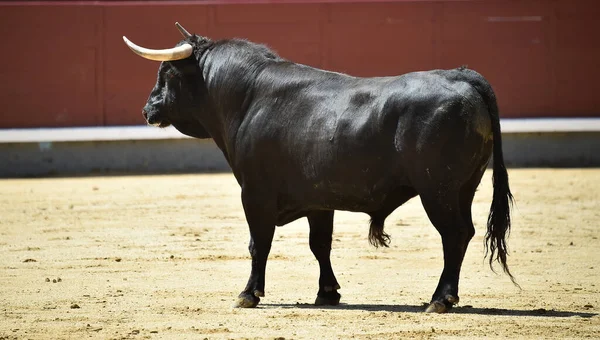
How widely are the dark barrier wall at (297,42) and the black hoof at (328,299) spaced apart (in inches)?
404

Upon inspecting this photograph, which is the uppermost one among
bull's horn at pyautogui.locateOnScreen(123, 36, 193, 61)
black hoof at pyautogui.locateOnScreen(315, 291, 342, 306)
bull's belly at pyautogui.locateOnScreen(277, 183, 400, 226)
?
bull's horn at pyautogui.locateOnScreen(123, 36, 193, 61)

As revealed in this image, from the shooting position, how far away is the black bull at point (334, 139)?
6102 millimetres

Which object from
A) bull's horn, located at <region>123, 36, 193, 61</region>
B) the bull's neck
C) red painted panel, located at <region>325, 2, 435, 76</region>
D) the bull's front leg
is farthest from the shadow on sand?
red painted panel, located at <region>325, 2, 435, 76</region>

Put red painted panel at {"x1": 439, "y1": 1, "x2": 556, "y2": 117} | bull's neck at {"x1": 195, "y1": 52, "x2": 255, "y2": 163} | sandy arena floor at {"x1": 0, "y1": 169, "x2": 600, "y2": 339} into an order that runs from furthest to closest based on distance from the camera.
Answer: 1. red painted panel at {"x1": 439, "y1": 1, "x2": 556, "y2": 117}
2. bull's neck at {"x1": 195, "y1": 52, "x2": 255, "y2": 163}
3. sandy arena floor at {"x1": 0, "y1": 169, "x2": 600, "y2": 339}

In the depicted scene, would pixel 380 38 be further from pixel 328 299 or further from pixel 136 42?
pixel 328 299

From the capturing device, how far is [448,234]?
615 centimetres

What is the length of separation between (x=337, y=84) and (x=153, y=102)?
4.39 ft

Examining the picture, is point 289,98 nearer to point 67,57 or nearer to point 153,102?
point 153,102

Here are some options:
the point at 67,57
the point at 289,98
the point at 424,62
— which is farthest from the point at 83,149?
the point at 289,98

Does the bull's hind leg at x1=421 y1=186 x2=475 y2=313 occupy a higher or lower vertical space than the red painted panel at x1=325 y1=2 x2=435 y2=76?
higher

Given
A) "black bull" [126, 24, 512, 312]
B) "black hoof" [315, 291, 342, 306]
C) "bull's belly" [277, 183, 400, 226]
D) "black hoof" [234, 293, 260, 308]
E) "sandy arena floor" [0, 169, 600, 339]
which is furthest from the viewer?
"black hoof" [315, 291, 342, 306]

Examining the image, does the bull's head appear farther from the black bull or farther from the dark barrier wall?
the dark barrier wall

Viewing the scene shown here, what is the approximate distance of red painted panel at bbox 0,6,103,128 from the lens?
16656 mm

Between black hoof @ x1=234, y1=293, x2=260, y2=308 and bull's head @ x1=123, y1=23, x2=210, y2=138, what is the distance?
133 centimetres
